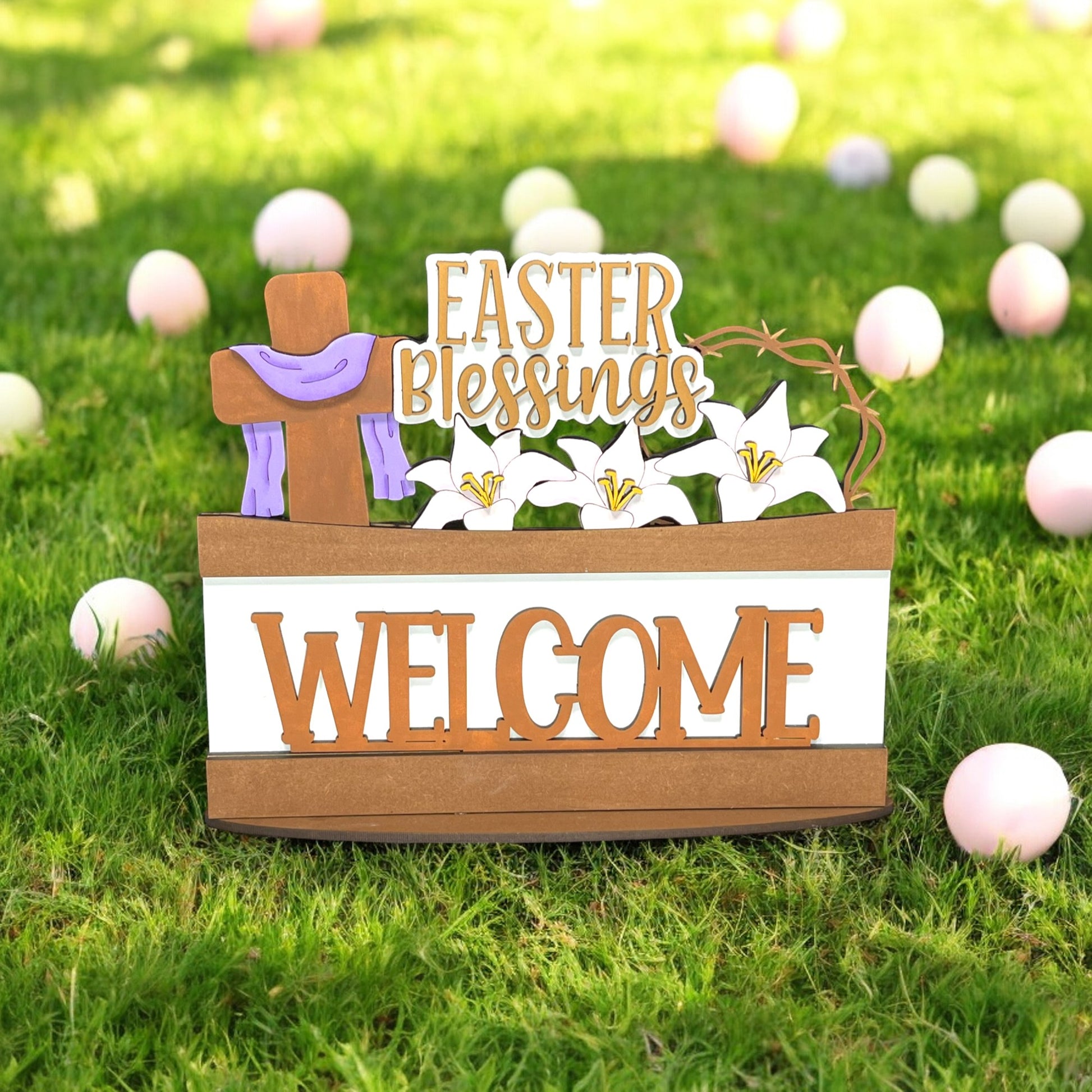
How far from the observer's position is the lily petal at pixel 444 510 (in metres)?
1.94

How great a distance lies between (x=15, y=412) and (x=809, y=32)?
12.5ft

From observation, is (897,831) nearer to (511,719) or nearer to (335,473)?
(511,719)

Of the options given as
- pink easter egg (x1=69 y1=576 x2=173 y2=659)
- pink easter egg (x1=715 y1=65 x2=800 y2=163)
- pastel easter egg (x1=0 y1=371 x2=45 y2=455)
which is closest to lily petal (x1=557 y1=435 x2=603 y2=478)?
pink easter egg (x1=69 y1=576 x2=173 y2=659)

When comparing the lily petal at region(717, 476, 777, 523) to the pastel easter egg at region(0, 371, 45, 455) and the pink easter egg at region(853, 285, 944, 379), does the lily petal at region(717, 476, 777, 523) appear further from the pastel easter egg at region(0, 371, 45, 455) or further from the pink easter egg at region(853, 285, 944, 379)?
the pastel easter egg at region(0, 371, 45, 455)

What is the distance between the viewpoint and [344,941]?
185 cm

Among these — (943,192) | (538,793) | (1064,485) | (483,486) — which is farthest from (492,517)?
(943,192)

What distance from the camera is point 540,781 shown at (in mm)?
2000

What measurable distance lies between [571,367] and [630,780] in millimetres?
602

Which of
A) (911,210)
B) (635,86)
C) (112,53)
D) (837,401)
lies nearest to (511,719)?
(837,401)

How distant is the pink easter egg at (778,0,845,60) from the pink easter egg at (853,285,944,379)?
2794 mm

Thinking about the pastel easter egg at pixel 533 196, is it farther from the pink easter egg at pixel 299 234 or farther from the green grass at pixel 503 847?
the pink easter egg at pixel 299 234

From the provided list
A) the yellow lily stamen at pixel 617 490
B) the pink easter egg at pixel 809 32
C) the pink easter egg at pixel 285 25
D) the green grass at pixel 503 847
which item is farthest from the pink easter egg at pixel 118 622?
the pink easter egg at pixel 809 32

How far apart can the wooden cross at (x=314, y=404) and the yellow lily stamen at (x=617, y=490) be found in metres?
0.33

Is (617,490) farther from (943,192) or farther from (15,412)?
(943,192)
